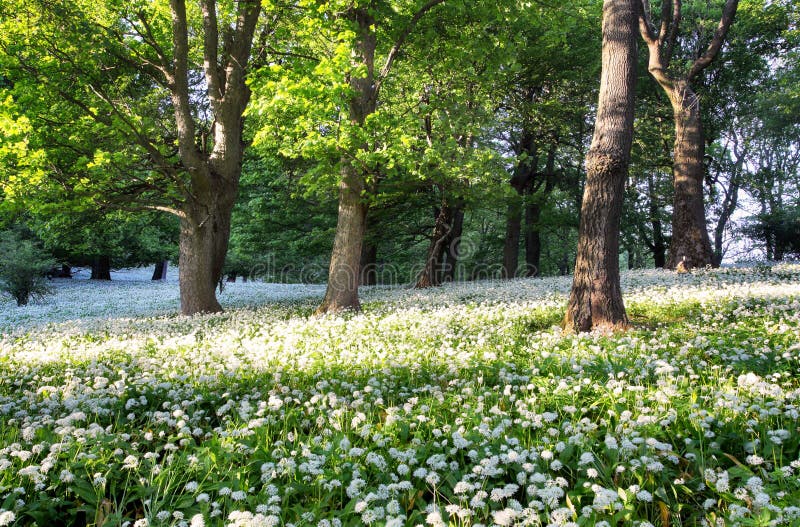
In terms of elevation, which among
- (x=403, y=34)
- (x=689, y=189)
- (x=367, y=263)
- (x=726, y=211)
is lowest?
(x=367, y=263)

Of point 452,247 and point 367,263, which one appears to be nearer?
point 452,247

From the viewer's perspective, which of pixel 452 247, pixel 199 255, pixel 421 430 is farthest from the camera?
pixel 452 247

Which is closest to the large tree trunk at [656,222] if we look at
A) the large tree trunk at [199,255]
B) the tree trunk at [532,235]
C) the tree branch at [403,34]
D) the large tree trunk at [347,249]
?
the tree trunk at [532,235]

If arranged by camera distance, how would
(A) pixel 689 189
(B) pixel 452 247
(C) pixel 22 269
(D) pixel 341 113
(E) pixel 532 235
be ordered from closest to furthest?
(D) pixel 341 113 → (A) pixel 689 189 → (C) pixel 22 269 → (B) pixel 452 247 → (E) pixel 532 235

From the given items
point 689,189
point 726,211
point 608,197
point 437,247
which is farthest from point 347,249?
point 726,211

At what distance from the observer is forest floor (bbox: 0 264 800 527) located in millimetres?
3041

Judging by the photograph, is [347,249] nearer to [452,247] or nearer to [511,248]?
[452,247]

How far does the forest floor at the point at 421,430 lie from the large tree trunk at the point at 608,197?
0.67 meters

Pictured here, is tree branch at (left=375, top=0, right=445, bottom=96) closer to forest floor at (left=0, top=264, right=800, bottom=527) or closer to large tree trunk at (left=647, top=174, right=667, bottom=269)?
forest floor at (left=0, top=264, right=800, bottom=527)

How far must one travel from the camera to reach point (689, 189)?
16.0 m

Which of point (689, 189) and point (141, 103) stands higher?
point (141, 103)

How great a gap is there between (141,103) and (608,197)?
562 inches

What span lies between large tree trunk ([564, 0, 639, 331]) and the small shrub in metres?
22.8

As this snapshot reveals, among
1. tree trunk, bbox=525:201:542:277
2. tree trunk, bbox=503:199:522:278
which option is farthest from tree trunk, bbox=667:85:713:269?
tree trunk, bbox=503:199:522:278
